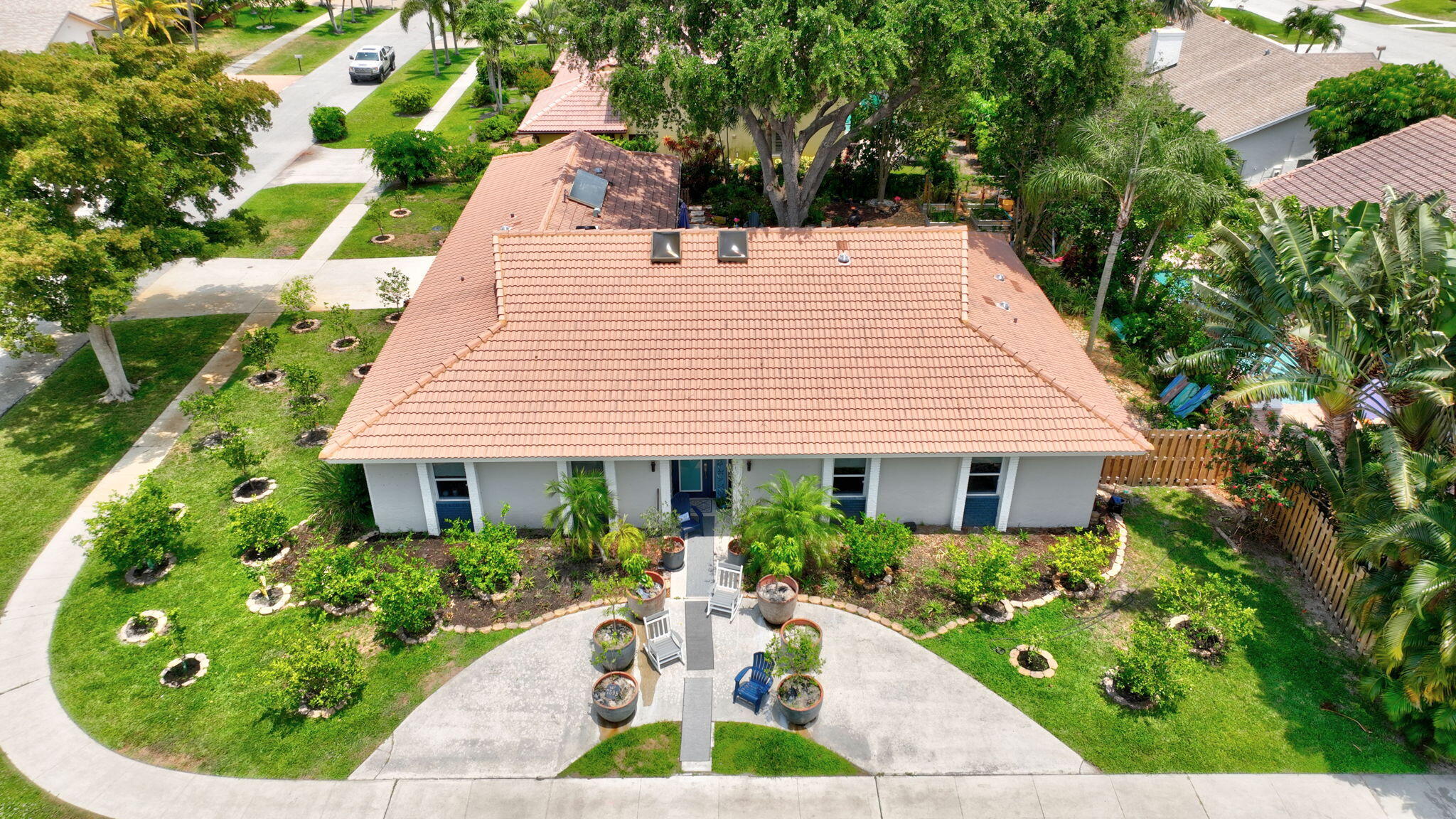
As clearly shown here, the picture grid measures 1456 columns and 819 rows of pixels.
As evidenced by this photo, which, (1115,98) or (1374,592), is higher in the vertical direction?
(1115,98)

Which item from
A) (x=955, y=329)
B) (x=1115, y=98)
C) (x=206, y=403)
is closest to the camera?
(x=955, y=329)

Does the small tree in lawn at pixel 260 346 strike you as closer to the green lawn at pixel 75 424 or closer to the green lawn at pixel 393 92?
the green lawn at pixel 75 424

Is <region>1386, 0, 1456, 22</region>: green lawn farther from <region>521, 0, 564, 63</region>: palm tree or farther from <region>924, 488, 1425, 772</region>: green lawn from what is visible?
<region>924, 488, 1425, 772</region>: green lawn

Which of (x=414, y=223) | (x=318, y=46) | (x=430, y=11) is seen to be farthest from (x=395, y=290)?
(x=318, y=46)

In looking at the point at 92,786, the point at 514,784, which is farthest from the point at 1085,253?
the point at 92,786

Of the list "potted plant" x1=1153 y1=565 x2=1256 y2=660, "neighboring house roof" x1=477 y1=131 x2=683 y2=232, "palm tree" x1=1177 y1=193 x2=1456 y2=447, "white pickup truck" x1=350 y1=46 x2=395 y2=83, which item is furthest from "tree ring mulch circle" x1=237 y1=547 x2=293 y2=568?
"white pickup truck" x1=350 y1=46 x2=395 y2=83

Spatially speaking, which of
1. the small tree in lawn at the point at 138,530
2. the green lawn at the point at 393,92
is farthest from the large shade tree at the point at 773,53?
the green lawn at the point at 393,92

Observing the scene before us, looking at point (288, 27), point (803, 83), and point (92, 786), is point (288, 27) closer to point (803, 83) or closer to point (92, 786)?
point (803, 83)
